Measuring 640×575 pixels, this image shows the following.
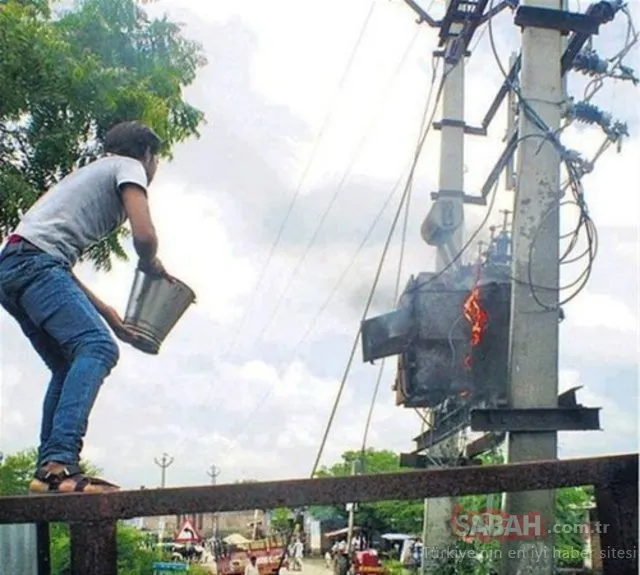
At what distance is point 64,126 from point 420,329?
2.85 meters

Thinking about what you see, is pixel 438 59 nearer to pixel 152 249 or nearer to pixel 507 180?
pixel 507 180

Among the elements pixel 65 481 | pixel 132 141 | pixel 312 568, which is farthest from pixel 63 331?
pixel 312 568

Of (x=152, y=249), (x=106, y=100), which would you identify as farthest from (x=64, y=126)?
(x=152, y=249)

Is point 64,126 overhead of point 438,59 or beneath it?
beneath

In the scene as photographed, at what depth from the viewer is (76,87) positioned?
19.0ft

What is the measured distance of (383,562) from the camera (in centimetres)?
1477

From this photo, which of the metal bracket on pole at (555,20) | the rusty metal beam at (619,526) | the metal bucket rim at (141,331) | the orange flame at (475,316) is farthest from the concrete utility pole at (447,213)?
the rusty metal beam at (619,526)

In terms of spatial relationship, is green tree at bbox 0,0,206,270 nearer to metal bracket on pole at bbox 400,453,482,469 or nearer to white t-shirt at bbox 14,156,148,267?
metal bracket on pole at bbox 400,453,482,469

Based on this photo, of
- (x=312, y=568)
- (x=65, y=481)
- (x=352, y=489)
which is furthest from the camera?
(x=312, y=568)

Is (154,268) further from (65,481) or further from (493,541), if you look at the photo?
(493,541)

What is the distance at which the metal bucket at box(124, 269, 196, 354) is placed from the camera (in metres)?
2.13

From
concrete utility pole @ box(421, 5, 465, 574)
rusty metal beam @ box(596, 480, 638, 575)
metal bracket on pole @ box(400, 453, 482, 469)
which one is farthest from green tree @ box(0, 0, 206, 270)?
rusty metal beam @ box(596, 480, 638, 575)

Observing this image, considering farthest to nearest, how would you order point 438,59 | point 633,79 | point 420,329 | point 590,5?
point 438,59, point 633,79, point 420,329, point 590,5

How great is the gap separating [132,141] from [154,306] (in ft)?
1.38
